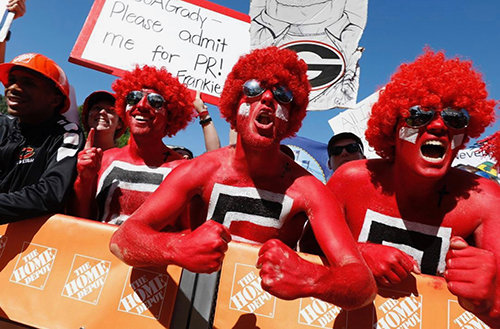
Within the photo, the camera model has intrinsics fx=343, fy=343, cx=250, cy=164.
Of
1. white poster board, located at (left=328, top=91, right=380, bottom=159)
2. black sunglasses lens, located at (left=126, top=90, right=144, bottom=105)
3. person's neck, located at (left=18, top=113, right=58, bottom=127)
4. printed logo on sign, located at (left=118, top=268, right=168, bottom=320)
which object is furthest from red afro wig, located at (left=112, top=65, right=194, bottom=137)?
white poster board, located at (left=328, top=91, right=380, bottom=159)

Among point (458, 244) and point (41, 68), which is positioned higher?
point (41, 68)

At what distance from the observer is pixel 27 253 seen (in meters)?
1.66

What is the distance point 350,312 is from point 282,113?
3.07 ft

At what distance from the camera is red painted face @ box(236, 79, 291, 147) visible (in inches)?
63.5

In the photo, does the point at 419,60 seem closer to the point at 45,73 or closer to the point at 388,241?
the point at 388,241

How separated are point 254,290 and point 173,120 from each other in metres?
1.84

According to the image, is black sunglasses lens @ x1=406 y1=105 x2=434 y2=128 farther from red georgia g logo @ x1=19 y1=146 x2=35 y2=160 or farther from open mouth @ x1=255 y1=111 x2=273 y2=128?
red georgia g logo @ x1=19 y1=146 x2=35 y2=160

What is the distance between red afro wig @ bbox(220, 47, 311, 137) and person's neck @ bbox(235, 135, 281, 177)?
0.20 meters

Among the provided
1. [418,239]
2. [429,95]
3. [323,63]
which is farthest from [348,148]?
[418,239]

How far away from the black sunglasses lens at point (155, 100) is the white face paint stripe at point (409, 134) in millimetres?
Answer: 1624

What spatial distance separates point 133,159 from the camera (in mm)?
2432

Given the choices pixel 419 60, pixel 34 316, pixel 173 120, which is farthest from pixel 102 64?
pixel 419 60

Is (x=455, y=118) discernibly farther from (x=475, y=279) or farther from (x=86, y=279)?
(x=86, y=279)

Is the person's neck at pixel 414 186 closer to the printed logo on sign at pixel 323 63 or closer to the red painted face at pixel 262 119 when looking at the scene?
the red painted face at pixel 262 119
